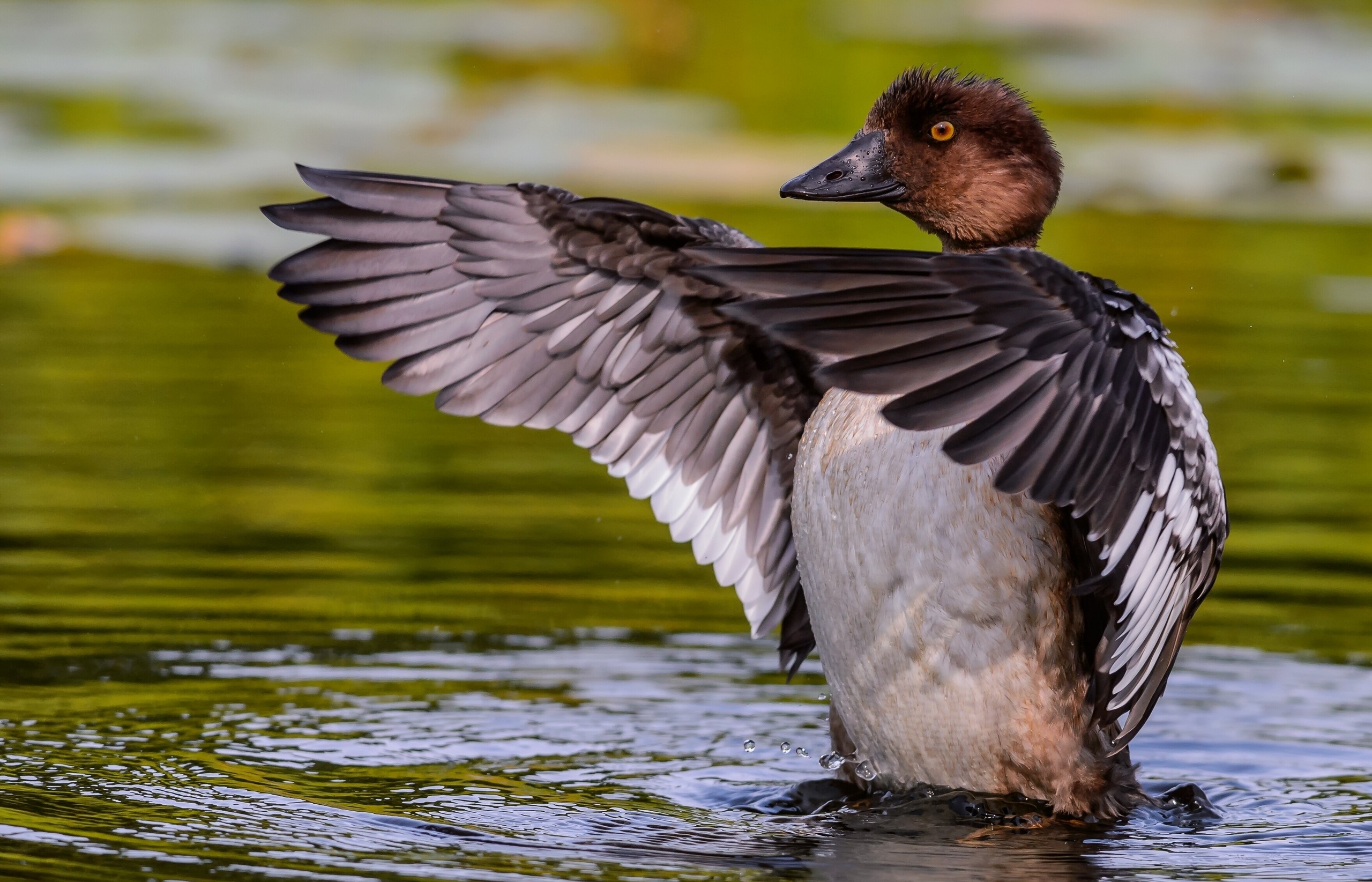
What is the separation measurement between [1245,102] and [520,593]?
17.5 m

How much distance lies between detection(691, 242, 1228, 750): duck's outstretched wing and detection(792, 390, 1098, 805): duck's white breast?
296 mm

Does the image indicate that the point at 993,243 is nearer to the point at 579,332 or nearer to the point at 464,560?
the point at 579,332

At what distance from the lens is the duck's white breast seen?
5.09m

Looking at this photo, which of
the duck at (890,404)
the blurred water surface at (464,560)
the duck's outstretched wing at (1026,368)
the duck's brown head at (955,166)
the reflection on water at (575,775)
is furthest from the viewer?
the duck's brown head at (955,166)

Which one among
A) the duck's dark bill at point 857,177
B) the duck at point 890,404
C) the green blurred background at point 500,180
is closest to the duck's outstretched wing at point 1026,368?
Answer: the duck at point 890,404

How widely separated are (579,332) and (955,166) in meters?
1.08

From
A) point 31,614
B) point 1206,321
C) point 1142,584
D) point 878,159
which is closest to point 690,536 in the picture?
point 878,159

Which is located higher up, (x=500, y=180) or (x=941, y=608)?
(x=500, y=180)

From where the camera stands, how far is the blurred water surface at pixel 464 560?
16.3 feet

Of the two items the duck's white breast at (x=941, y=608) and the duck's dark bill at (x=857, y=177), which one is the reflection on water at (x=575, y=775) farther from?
the duck's dark bill at (x=857, y=177)

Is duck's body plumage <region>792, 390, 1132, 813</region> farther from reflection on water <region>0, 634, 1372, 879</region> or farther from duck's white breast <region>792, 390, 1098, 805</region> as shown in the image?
reflection on water <region>0, 634, 1372, 879</region>

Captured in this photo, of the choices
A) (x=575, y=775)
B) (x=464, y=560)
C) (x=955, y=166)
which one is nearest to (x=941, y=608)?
(x=575, y=775)

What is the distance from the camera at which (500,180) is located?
1770 cm

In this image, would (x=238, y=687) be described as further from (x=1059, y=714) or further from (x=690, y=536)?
(x=1059, y=714)
